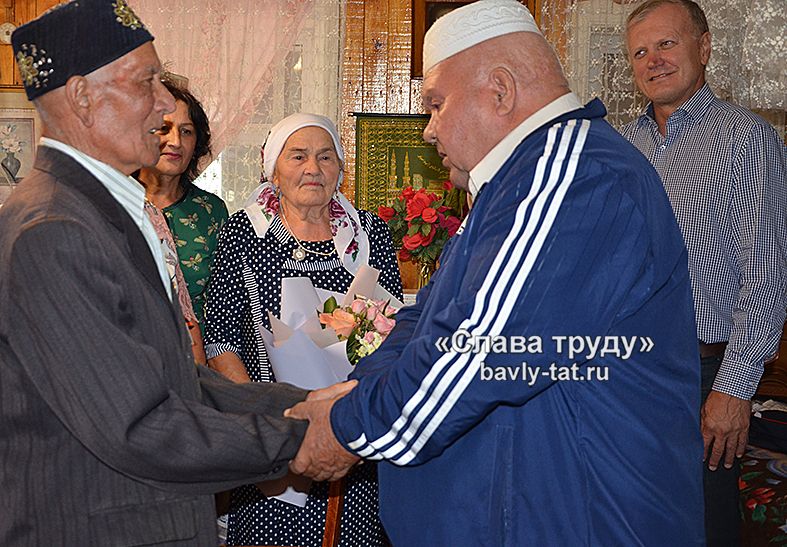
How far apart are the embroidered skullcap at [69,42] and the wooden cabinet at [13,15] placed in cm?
426

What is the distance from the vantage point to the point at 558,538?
1.71 metres

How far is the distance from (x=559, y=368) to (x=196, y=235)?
228 centimetres

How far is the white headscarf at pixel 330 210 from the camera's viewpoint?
3.21 meters

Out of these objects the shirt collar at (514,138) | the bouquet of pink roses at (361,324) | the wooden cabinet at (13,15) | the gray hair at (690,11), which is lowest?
the bouquet of pink roses at (361,324)

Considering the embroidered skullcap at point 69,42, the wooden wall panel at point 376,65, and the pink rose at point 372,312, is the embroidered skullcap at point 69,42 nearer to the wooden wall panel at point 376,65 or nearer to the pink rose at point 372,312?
the pink rose at point 372,312

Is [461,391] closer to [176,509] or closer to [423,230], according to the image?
[176,509]

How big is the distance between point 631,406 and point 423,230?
2124 millimetres

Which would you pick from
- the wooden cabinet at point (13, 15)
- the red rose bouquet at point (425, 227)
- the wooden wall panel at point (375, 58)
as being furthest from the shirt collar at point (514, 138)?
the wooden cabinet at point (13, 15)

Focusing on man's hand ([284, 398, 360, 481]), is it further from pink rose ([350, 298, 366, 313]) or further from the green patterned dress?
the green patterned dress

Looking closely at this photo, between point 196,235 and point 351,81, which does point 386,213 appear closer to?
point 196,235

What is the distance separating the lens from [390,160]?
214 inches

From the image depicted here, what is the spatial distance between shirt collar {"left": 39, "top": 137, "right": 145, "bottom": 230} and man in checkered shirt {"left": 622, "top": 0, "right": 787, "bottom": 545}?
1872mm

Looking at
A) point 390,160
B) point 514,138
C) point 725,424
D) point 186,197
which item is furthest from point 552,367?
point 390,160

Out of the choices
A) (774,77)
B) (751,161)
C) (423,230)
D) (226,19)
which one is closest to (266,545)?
(423,230)
